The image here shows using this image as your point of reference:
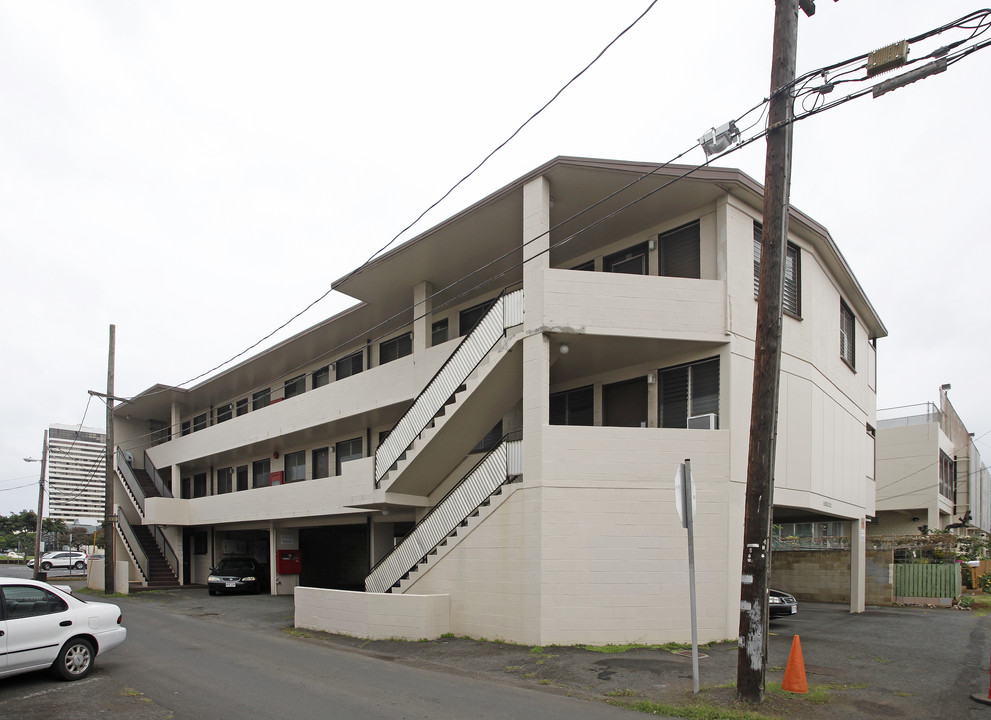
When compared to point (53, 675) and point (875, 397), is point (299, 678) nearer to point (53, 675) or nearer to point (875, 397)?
point (53, 675)

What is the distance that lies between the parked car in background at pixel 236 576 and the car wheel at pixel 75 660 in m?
17.2

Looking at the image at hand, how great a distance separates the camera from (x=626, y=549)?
1338 cm

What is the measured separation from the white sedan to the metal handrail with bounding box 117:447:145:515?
80.7 ft

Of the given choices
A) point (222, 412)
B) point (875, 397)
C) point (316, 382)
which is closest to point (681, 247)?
point (875, 397)

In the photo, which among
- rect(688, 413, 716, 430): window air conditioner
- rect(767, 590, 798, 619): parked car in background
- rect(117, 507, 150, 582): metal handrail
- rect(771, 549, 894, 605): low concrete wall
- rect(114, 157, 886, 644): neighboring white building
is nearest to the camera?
rect(114, 157, 886, 644): neighboring white building

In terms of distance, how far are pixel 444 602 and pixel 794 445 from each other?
8.17m

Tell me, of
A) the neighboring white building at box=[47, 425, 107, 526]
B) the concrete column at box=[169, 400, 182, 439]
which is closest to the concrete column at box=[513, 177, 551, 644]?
the concrete column at box=[169, 400, 182, 439]

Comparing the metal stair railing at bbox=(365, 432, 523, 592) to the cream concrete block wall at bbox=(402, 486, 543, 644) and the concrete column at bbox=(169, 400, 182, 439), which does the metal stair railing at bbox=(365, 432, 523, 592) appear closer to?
the cream concrete block wall at bbox=(402, 486, 543, 644)

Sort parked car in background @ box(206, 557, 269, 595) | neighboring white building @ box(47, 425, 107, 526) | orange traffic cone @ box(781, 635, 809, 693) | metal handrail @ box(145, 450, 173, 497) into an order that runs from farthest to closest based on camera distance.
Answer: neighboring white building @ box(47, 425, 107, 526), metal handrail @ box(145, 450, 173, 497), parked car in background @ box(206, 557, 269, 595), orange traffic cone @ box(781, 635, 809, 693)

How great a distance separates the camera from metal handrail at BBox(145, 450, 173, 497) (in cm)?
3537

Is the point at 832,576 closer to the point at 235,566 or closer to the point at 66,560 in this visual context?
the point at 235,566

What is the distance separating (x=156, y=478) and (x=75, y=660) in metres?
28.3

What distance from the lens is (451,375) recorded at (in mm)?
16203

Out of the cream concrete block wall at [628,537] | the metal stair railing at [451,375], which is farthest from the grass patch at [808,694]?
the metal stair railing at [451,375]
